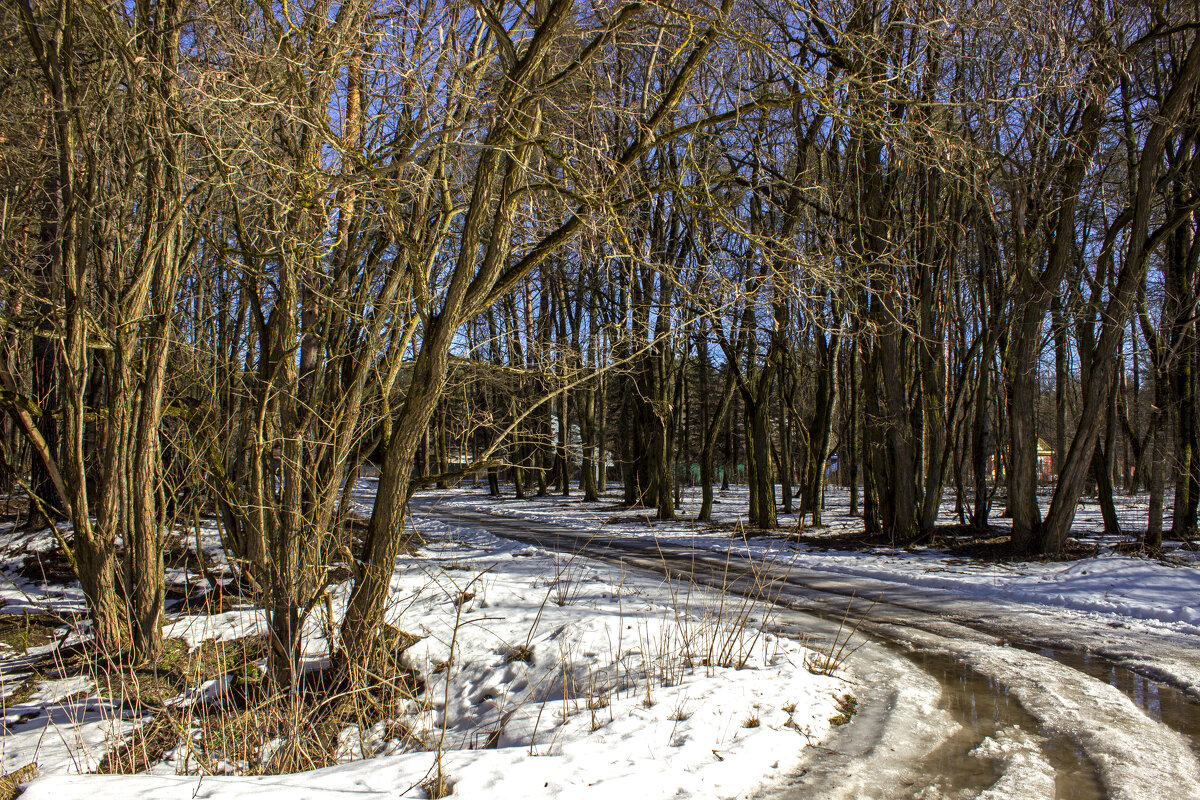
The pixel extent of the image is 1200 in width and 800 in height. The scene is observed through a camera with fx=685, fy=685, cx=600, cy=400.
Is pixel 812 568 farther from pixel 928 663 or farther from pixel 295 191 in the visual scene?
pixel 295 191

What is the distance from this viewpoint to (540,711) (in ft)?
13.8

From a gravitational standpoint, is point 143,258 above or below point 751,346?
below

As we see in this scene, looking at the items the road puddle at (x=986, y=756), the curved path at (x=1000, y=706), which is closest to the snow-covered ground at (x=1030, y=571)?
the curved path at (x=1000, y=706)

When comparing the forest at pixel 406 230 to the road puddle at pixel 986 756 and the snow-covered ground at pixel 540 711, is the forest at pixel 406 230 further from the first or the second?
the road puddle at pixel 986 756

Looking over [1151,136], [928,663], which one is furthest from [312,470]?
[1151,136]

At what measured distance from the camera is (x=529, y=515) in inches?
817

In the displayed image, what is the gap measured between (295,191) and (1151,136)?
11.9 metres

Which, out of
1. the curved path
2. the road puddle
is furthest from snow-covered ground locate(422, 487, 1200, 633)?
the road puddle

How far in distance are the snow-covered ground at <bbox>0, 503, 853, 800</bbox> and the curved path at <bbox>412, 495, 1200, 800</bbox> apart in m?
0.31

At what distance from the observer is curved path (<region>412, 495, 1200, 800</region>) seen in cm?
335

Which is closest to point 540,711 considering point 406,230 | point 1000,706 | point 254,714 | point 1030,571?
point 254,714

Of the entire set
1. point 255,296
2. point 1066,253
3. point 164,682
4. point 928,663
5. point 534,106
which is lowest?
point 164,682

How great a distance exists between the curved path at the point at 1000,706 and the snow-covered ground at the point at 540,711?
31 cm

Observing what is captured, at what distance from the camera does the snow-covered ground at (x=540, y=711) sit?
10.5 feet
